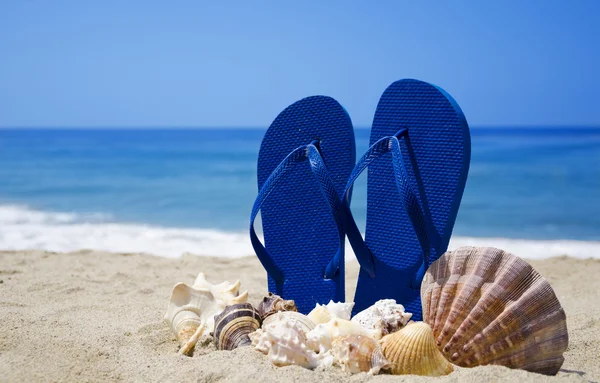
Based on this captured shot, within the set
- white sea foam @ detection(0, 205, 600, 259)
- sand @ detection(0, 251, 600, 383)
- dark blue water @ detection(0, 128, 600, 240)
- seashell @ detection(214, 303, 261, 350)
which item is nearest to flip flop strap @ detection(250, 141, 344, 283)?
seashell @ detection(214, 303, 261, 350)

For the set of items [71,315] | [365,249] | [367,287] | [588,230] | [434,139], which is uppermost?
[434,139]

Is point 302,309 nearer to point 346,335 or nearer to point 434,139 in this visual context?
point 346,335

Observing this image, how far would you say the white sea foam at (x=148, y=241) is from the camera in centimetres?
572

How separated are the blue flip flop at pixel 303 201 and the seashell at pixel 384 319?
526 millimetres

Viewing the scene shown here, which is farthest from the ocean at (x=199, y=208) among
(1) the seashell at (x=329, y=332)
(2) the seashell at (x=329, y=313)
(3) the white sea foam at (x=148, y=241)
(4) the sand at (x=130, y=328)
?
(1) the seashell at (x=329, y=332)

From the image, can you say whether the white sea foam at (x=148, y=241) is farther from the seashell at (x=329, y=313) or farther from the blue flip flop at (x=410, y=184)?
the seashell at (x=329, y=313)

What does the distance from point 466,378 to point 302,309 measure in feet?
3.61

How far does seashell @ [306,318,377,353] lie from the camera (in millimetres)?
2037

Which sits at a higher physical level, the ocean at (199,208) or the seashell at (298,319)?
the seashell at (298,319)

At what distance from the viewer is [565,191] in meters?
11.8

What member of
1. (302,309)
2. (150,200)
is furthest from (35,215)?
(302,309)

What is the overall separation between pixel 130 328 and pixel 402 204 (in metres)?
1.28

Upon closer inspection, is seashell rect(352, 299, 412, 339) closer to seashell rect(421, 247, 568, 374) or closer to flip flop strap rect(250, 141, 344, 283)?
seashell rect(421, 247, 568, 374)

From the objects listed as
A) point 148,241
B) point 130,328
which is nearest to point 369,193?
point 130,328
